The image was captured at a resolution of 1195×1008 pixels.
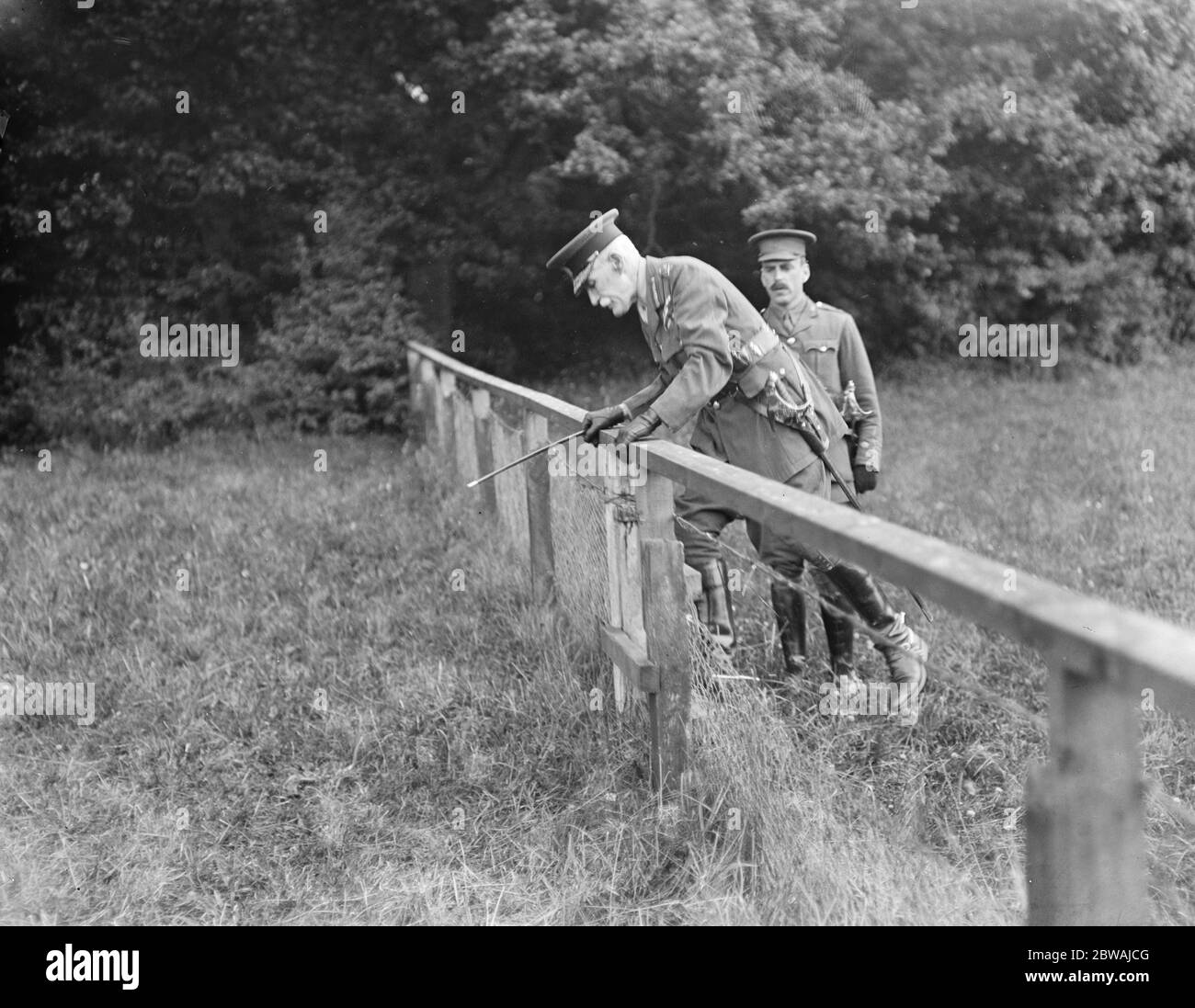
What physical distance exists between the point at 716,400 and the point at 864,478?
1048 mm

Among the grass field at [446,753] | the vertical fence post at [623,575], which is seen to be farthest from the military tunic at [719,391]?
the grass field at [446,753]

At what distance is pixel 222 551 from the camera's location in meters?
6.85

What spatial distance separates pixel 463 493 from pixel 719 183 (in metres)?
6.49

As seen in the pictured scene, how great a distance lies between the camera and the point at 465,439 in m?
8.03

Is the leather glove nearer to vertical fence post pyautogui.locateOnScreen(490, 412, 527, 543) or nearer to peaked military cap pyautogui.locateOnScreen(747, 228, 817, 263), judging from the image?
peaked military cap pyautogui.locateOnScreen(747, 228, 817, 263)

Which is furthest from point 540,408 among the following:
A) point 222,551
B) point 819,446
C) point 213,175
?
point 213,175

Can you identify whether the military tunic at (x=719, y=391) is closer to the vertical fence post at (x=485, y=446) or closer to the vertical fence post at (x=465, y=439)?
the vertical fence post at (x=485, y=446)

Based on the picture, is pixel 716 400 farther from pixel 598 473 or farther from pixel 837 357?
pixel 837 357

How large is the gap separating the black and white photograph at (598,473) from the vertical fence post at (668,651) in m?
0.01

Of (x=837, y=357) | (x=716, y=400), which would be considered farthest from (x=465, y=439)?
(x=716, y=400)

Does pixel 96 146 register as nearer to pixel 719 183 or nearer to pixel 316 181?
pixel 316 181

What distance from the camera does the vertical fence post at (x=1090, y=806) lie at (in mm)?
1541

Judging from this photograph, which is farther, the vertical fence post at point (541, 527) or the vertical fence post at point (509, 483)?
the vertical fence post at point (509, 483)
